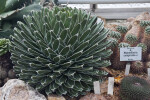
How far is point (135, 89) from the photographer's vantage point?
1.69m

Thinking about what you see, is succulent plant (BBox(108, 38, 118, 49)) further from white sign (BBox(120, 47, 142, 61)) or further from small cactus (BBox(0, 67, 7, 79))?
small cactus (BBox(0, 67, 7, 79))

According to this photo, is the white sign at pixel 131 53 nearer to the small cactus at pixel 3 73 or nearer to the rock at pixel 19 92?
the rock at pixel 19 92

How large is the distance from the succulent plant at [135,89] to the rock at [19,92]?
656 mm

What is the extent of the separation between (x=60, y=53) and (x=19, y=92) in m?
0.47

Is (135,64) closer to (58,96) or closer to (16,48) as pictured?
(58,96)

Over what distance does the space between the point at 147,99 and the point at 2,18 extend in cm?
163

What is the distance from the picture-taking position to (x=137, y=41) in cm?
230

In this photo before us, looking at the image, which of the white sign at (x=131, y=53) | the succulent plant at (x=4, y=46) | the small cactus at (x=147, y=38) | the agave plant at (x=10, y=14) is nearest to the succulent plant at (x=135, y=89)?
the white sign at (x=131, y=53)

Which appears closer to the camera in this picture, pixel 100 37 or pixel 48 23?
pixel 48 23

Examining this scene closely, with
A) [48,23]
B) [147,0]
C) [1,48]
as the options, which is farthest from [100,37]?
[147,0]

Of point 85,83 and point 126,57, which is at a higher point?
point 126,57

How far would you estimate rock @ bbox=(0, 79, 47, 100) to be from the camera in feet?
5.90

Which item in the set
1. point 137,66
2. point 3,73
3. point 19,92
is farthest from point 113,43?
point 3,73

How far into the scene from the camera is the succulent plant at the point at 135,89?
169cm
